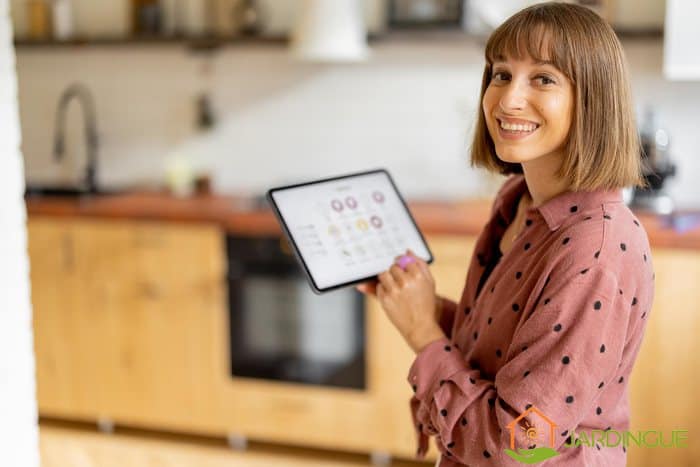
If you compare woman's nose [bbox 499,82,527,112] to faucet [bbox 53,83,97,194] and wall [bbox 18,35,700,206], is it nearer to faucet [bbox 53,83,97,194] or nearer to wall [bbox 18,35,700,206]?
wall [bbox 18,35,700,206]

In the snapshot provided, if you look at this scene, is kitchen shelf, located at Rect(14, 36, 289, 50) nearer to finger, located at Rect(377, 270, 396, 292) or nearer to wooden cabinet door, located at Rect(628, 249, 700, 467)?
wooden cabinet door, located at Rect(628, 249, 700, 467)

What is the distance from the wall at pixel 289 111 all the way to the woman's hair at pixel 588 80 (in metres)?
2.17

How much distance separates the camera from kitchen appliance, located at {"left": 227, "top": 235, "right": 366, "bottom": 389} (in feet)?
10.5

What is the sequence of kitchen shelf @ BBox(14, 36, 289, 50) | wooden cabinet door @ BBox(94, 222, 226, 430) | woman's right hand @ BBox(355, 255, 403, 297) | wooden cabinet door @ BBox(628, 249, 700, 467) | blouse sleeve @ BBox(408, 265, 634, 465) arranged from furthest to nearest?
1. kitchen shelf @ BBox(14, 36, 289, 50)
2. wooden cabinet door @ BBox(94, 222, 226, 430)
3. wooden cabinet door @ BBox(628, 249, 700, 467)
4. woman's right hand @ BBox(355, 255, 403, 297)
5. blouse sleeve @ BBox(408, 265, 634, 465)

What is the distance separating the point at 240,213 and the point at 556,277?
218cm

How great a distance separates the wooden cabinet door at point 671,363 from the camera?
9.24ft

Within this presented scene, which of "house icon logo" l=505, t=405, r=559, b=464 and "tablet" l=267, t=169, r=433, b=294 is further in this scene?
"tablet" l=267, t=169, r=433, b=294

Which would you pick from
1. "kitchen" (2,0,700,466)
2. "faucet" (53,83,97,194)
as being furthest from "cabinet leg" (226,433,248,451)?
"faucet" (53,83,97,194)

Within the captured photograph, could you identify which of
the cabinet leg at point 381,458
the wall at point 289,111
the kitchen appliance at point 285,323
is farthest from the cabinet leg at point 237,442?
the wall at point 289,111

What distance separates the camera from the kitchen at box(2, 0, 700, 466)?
315 cm

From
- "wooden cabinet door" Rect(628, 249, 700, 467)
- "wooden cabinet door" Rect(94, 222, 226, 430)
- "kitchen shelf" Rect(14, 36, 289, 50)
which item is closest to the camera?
"wooden cabinet door" Rect(628, 249, 700, 467)

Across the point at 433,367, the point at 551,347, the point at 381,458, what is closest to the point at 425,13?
the point at 381,458

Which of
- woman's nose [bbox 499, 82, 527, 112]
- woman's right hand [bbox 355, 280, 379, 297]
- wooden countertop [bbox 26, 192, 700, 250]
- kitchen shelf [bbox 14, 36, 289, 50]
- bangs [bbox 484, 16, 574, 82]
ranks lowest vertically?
wooden countertop [bbox 26, 192, 700, 250]

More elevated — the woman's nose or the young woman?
the woman's nose
